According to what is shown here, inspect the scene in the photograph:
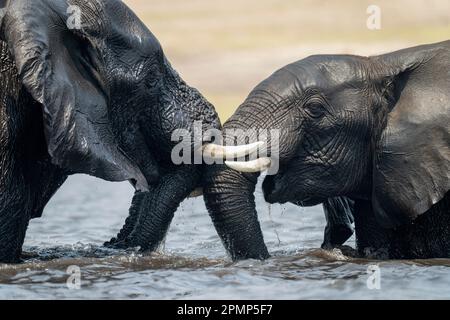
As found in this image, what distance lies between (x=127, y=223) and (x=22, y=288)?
2081 millimetres

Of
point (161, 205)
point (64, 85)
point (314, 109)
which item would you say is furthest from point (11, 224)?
point (314, 109)

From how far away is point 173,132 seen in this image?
1158 centimetres

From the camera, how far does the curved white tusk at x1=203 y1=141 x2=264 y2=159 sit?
11391 millimetres

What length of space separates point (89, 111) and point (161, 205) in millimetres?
1380

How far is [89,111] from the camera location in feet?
35.0

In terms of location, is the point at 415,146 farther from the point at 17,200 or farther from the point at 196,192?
the point at 17,200

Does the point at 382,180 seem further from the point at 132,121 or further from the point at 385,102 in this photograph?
the point at 132,121

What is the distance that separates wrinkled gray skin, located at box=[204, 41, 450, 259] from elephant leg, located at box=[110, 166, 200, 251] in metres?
0.19

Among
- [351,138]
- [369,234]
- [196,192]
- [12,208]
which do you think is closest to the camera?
[12,208]

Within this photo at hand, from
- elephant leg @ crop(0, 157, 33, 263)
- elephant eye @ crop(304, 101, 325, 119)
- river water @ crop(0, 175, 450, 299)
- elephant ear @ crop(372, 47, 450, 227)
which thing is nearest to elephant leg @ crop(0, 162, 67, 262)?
elephant leg @ crop(0, 157, 33, 263)

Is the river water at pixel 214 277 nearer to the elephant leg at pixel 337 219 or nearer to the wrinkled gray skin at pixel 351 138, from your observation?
the elephant leg at pixel 337 219
